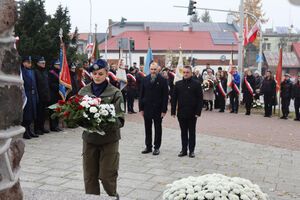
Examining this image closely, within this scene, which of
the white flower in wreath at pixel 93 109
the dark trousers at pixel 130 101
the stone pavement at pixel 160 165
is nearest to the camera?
the white flower in wreath at pixel 93 109

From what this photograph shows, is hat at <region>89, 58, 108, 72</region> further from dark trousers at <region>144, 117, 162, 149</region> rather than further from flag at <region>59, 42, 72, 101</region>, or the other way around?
flag at <region>59, 42, 72, 101</region>

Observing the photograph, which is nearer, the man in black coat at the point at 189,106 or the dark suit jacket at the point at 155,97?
the man in black coat at the point at 189,106

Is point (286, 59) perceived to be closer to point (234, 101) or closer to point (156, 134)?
point (234, 101)

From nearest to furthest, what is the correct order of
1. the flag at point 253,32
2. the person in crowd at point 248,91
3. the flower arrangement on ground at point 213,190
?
1. the flower arrangement on ground at point 213,190
2. the person in crowd at point 248,91
3. the flag at point 253,32

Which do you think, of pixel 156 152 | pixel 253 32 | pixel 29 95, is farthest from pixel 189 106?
pixel 253 32

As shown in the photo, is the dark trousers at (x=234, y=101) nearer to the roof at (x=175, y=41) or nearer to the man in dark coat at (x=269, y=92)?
the man in dark coat at (x=269, y=92)

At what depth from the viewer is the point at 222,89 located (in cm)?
1886

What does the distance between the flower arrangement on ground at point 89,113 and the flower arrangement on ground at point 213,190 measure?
1139 mm

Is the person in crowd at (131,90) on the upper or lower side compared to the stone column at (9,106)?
lower

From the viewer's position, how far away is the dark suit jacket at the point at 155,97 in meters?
8.28

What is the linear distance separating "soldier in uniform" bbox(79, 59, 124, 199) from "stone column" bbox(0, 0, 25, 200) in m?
2.41

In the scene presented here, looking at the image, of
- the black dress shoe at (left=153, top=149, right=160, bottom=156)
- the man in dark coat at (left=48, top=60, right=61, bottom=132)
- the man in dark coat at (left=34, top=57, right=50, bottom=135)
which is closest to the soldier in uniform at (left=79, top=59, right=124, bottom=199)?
the black dress shoe at (left=153, top=149, right=160, bottom=156)

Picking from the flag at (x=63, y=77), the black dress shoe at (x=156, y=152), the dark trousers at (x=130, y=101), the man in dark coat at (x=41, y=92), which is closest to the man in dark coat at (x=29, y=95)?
the man in dark coat at (x=41, y=92)

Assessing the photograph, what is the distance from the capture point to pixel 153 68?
321 inches
